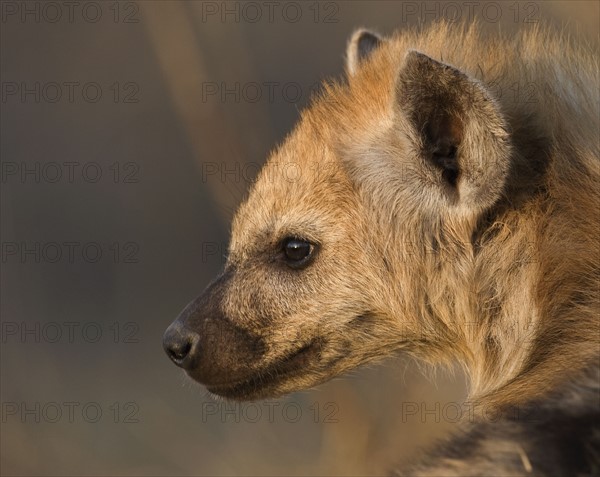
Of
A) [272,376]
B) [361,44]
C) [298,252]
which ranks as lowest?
[272,376]

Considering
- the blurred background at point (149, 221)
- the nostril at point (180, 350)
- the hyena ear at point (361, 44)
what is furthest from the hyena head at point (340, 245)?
the blurred background at point (149, 221)

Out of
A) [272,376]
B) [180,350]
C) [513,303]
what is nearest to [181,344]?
[180,350]

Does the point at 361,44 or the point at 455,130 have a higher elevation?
the point at 361,44

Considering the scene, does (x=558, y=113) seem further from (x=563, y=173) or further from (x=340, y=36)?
(x=340, y=36)

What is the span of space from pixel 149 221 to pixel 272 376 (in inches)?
141

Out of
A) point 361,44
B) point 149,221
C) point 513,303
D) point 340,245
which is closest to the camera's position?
point 513,303

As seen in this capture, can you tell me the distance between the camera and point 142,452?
Result: 4.99 metres

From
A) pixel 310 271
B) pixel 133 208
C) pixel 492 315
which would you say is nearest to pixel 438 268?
pixel 492 315

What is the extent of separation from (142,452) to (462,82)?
10.8 ft

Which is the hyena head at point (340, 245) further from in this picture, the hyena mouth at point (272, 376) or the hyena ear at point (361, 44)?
the hyena ear at point (361, 44)

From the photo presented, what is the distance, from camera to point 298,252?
2.69m

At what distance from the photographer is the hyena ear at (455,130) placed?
2.24 m

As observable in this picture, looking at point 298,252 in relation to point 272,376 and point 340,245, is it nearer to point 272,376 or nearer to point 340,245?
point 340,245

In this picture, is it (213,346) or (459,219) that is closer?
(459,219)
